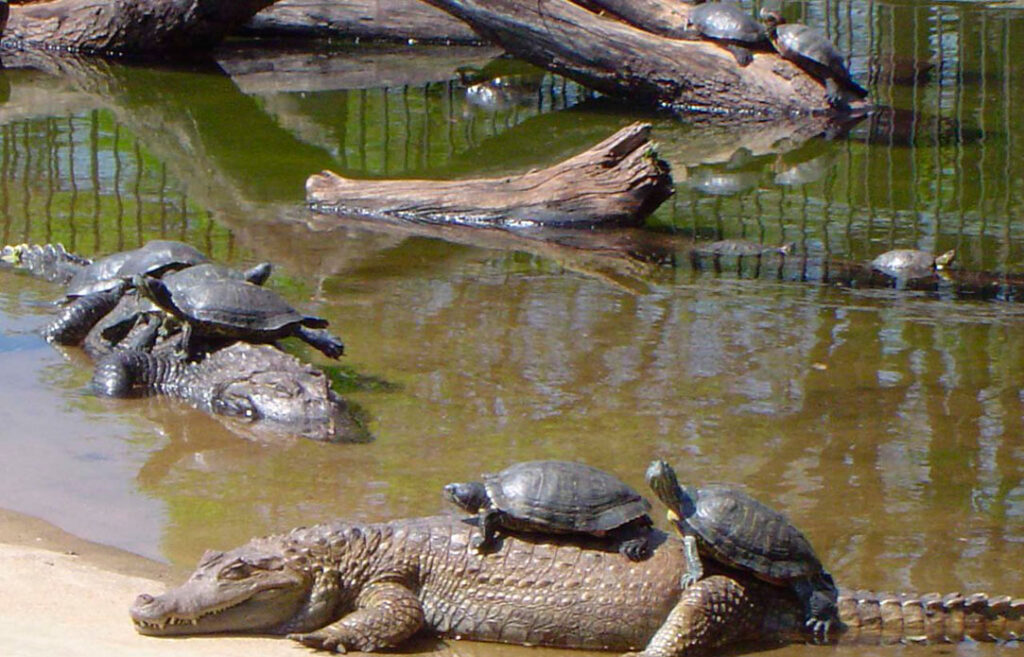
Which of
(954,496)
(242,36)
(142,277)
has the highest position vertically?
(242,36)

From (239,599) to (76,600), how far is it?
1.63 feet

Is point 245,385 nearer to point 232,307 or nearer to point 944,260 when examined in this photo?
point 232,307

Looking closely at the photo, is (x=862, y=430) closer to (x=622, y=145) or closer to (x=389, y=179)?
(x=622, y=145)

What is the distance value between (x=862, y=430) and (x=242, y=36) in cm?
1369

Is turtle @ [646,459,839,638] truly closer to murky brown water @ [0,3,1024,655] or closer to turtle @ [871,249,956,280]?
murky brown water @ [0,3,1024,655]

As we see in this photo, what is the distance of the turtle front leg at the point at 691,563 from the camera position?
441 centimetres

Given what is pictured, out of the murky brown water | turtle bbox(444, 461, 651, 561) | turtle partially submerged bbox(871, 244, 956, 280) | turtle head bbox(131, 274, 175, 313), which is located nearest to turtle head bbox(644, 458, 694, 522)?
turtle bbox(444, 461, 651, 561)

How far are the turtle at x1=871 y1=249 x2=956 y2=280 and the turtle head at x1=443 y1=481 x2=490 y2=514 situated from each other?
16.5 ft

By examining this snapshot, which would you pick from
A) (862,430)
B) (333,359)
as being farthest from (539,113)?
(862,430)

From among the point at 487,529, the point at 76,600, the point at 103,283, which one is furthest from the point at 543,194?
the point at 76,600

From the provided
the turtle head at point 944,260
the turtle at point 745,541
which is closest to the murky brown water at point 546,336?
the turtle head at point 944,260

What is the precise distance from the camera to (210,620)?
426 cm

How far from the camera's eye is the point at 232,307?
6.80 metres

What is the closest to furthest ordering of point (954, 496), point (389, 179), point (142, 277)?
point (954, 496) < point (142, 277) < point (389, 179)
